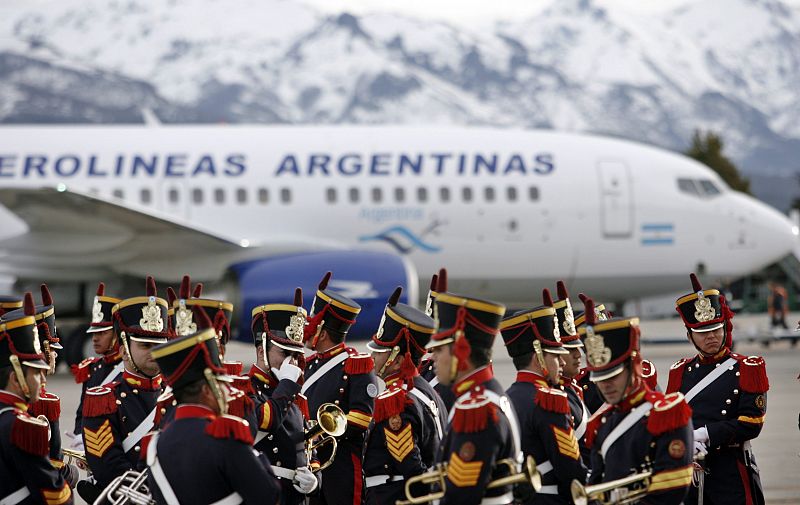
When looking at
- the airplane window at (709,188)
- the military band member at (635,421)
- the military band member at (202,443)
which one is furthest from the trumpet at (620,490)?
the airplane window at (709,188)

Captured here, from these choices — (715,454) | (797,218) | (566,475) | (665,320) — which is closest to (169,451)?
(566,475)

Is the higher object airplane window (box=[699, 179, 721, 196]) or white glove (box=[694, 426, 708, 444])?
airplane window (box=[699, 179, 721, 196])

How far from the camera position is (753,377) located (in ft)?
20.2

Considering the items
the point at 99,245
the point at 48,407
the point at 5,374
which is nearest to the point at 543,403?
the point at 5,374

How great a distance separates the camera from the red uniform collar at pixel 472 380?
442cm

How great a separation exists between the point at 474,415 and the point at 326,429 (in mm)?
1752

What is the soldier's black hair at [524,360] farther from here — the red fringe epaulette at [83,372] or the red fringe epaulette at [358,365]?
the red fringe epaulette at [83,372]

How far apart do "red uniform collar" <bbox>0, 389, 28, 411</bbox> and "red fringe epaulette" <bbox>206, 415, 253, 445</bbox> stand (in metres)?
1.06

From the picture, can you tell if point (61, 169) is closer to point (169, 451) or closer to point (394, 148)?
point (394, 148)

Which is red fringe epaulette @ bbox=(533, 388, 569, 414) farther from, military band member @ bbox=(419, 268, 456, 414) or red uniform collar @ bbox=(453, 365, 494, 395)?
military band member @ bbox=(419, 268, 456, 414)

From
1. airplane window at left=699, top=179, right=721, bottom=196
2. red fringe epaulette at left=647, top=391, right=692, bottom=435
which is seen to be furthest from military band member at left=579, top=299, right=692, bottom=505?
airplane window at left=699, top=179, right=721, bottom=196

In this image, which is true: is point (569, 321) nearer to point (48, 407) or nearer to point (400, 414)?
point (400, 414)

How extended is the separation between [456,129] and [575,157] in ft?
6.01

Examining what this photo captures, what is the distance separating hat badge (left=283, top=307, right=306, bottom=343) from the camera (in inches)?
246
